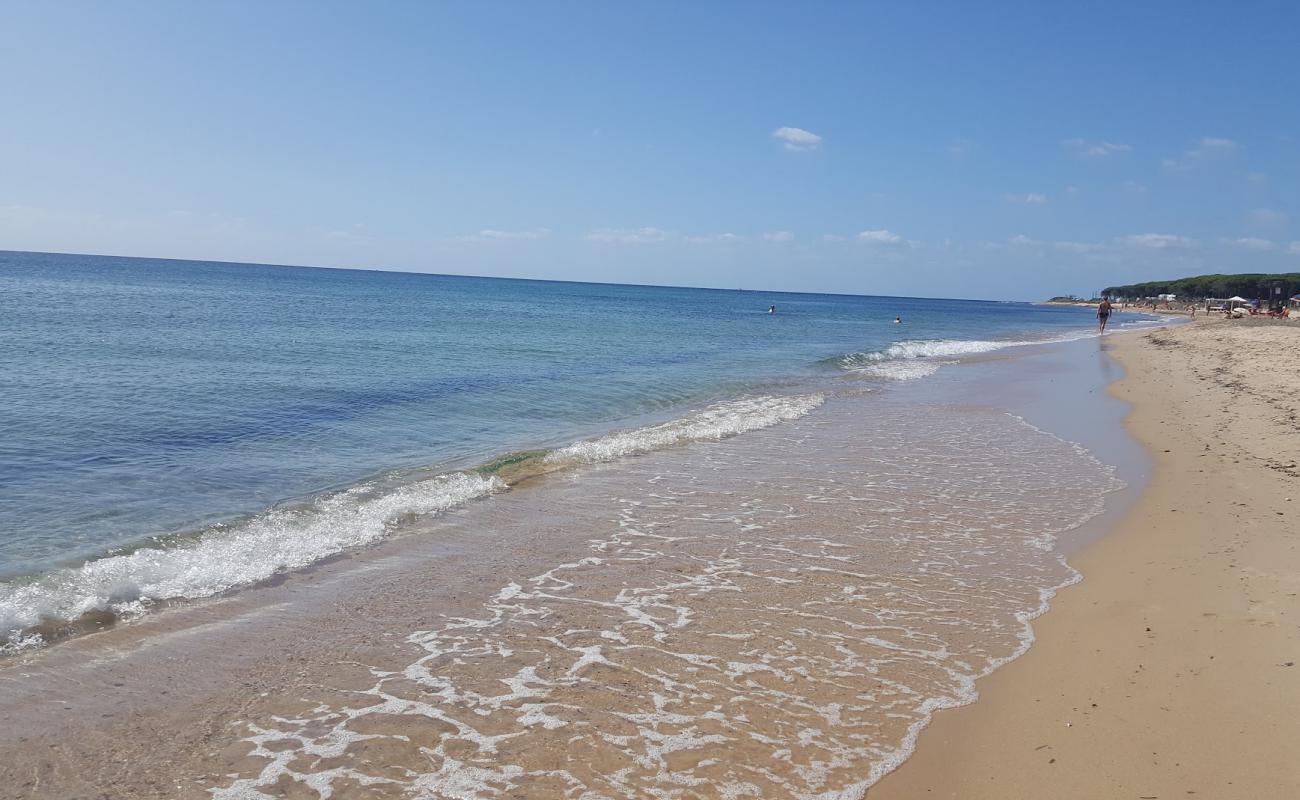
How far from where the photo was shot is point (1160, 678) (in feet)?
17.1

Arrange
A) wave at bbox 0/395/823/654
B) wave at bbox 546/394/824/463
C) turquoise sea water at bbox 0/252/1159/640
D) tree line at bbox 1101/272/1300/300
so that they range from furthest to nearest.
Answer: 1. tree line at bbox 1101/272/1300/300
2. wave at bbox 546/394/824/463
3. turquoise sea water at bbox 0/252/1159/640
4. wave at bbox 0/395/823/654

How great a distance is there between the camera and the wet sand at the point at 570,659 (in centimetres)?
427

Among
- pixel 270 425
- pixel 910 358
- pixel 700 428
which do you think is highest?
pixel 910 358

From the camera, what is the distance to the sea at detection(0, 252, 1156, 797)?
4.59 metres

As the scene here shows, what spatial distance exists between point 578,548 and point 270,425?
30.2ft

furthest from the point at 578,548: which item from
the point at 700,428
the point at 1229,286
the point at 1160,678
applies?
the point at 1229,286

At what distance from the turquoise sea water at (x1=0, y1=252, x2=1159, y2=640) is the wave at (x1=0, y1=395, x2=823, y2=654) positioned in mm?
29

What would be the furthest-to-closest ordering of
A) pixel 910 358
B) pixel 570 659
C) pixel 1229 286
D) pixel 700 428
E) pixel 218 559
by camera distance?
pixel 1229 286
pixel 910 358
pixel 700 428
pixel 218 559
pixel 570 659

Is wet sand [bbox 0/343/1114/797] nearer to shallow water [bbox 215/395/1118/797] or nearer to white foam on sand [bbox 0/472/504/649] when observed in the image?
shallow water [bbox 215/395/1118/797]

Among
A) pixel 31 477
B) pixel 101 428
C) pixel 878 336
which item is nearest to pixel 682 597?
pixel 31 477

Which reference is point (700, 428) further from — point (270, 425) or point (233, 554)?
point (233, 554)

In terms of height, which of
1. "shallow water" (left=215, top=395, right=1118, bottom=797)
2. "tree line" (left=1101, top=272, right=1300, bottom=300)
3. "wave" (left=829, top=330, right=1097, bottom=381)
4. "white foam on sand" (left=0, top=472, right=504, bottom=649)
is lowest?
"white foam on sand" (left=0, top=472, right=504, bottom=649)

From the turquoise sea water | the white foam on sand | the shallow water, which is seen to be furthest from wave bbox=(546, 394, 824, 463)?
the white foam on sand

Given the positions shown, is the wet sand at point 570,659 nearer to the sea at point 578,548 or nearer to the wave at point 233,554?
the sea at point 578,548
